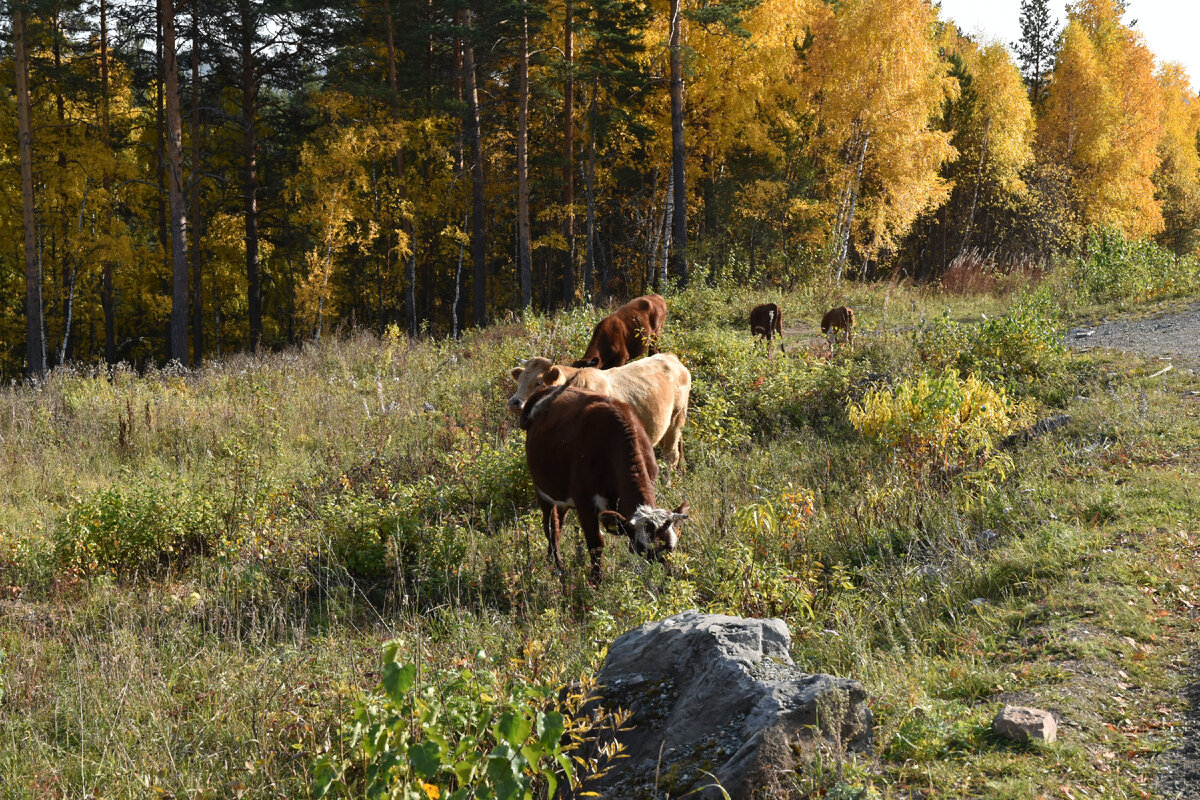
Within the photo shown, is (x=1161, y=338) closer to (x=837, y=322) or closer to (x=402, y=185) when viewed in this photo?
(x=837, y=322)

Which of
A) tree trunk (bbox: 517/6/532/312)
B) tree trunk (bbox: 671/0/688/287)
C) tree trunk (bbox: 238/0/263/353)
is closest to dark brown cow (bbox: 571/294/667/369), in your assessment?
tree trunk (bbox: 671/0/688/287)

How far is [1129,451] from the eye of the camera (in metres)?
6.95

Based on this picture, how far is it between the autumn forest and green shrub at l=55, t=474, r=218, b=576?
12712mm

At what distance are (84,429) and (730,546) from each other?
31.7 feet

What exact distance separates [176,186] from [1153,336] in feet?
66.2

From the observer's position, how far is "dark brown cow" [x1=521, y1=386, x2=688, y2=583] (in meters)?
5.52

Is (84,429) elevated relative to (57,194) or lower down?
lower down

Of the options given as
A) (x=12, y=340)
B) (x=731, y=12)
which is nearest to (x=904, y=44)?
(x=731, y=12)

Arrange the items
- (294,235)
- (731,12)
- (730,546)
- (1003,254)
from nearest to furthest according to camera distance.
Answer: (730,546) → (731,12) → (294,235) → (1003,254)

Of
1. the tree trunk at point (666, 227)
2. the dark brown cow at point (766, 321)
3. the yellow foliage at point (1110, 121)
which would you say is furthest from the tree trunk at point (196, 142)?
the yellow foliage at point (1110, 121)

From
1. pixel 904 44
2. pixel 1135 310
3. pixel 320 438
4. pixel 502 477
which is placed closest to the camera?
pixel 502 477

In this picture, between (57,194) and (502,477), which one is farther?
(57,194)

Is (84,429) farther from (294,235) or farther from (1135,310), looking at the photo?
(294,235)

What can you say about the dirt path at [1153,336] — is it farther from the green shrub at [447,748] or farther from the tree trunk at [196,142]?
the tree trunk at [196,142]
